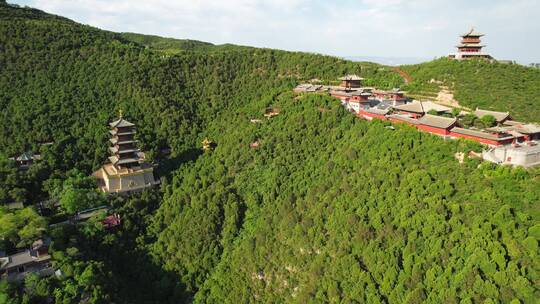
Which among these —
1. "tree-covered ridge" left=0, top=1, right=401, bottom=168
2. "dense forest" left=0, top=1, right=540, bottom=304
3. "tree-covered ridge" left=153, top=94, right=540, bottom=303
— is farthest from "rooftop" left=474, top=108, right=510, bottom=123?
"tree-covered ridge" left=0, top=1, right=401, bottom=168

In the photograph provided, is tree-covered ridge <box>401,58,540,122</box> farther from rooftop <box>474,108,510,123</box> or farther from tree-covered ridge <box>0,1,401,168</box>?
rooftop <box>474,108,510,123</box>

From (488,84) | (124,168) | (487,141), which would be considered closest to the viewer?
(487,141)

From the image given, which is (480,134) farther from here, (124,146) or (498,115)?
(124,146)

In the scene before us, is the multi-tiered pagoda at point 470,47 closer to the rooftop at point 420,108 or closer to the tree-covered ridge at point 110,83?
the tree-covered ridge at point 110,83

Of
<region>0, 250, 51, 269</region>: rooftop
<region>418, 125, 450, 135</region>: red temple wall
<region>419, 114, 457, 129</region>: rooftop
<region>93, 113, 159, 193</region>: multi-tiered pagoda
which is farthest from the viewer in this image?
<region>93, 113, 159, 193</region>: multi-tiered pagoda

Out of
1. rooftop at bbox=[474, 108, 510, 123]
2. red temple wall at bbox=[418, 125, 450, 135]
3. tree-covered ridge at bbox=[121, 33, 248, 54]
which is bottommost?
red temple wall at bbox=[418, 125, 450, 135]

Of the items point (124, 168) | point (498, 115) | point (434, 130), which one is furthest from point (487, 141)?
point (124, 168)

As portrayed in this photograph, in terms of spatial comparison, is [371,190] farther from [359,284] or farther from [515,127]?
[515,127]
